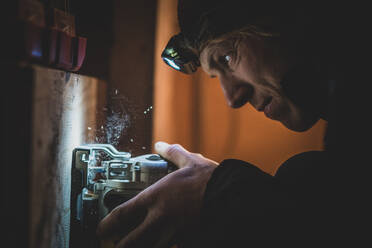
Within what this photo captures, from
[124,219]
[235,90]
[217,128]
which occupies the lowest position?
[124,219]

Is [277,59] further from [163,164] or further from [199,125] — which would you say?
→ [199,125]

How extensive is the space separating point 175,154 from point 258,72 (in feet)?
1.06

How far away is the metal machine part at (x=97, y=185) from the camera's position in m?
0.62

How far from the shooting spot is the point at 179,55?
2.23 ft

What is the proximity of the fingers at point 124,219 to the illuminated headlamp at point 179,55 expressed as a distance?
421 millimetres

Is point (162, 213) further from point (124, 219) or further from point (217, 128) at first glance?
point (217, 128)

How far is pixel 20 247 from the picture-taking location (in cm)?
39

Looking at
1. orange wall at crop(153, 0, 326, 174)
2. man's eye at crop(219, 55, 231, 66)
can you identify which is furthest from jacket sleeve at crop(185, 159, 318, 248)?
orange wall at crop(153, 0, 326, 174)

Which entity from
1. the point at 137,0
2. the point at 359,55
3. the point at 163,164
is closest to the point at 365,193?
the point at 359,55

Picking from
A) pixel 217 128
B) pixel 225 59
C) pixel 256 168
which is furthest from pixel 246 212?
pixel 217 128

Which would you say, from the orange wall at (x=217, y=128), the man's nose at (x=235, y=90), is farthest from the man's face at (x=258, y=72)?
the orange wall at (x=217, y=128)

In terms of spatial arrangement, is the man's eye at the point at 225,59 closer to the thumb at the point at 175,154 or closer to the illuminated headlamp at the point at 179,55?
the illuminated headlamp at the point at 179,55

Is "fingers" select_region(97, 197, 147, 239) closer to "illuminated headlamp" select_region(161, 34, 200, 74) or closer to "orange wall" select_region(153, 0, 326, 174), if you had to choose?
"illuminated headlamp" select_region(161, 34, 200, 74)

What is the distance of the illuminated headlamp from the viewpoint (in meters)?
0.67
